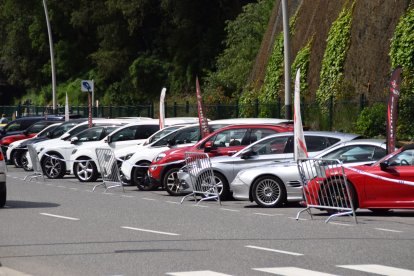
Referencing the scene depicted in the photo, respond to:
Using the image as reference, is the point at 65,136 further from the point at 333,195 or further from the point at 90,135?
the point at 333,195

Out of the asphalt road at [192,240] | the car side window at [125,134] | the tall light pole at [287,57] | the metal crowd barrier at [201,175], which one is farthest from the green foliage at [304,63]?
the asphalt road at [192,240]

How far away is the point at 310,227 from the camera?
17.0 meters

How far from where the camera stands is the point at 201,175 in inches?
877

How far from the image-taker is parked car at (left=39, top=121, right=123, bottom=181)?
32.0m

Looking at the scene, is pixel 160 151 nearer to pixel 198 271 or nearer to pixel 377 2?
pixel 377 2

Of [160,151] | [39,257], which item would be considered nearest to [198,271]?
[39,257]

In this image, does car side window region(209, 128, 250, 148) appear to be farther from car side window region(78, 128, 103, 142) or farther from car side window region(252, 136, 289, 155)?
car side window region(78, 128, 103, 142)

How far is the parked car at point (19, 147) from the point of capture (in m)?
37.5

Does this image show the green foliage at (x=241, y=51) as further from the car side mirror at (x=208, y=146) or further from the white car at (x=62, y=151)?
the car side mirror at (x=208, y=146)

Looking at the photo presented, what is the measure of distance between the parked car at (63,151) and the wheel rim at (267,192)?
458 inches

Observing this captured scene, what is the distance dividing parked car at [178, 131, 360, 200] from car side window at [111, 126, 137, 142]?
8299mm

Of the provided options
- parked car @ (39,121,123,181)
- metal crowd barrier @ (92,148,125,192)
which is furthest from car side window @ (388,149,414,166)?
parked car @ (39,121,123,181)

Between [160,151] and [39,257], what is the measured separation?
14.1 meters

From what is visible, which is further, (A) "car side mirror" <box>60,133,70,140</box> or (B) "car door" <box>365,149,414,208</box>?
(A) "car side mirror" <box>60,133,70,140</box>
